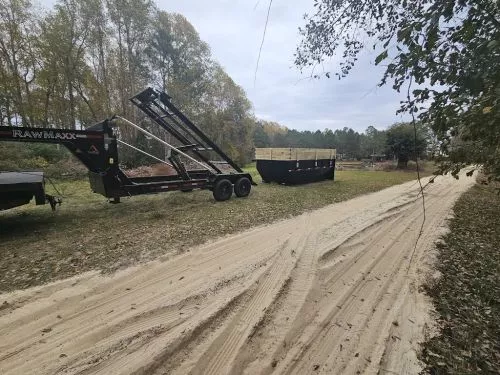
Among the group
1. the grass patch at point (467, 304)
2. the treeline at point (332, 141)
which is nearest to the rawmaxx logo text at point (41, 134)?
the grass patch at point (467, 304)

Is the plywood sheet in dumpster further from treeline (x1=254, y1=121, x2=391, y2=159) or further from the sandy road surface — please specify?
treeline (x1=254, y1=121, x2=391, y2=159)

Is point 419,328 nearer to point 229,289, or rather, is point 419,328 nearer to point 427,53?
point 229,289

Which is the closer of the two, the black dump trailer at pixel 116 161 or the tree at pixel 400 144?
the black dump trailer at pixel 116 161

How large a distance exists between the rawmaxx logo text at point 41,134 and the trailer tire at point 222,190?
4.43 m

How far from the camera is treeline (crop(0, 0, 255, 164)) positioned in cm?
1986

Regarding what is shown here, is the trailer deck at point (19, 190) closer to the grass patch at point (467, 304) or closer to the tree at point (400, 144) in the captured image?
the grass patch at point (467, 304)

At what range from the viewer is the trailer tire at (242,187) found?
408 inches

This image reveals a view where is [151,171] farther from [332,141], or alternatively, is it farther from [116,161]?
[332,141]

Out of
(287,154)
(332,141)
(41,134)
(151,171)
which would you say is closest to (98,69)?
(151,171)

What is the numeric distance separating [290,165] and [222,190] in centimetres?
547

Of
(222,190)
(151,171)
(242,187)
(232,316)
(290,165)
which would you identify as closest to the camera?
(232,316)

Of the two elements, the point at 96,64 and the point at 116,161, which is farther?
the point at 96,64

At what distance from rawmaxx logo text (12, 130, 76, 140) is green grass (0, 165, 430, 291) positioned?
212 centimetres

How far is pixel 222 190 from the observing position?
9758 millimetres
